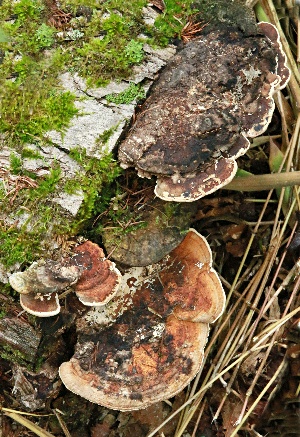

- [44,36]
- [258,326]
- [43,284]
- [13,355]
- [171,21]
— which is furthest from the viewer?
[258,326]

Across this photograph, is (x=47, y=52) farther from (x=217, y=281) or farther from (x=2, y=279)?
(x=217, y=281)

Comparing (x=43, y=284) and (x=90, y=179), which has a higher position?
(x=90, y=179)

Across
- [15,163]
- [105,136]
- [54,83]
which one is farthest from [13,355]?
[54,83]

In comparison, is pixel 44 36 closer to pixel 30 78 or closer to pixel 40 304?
pixel 30 78

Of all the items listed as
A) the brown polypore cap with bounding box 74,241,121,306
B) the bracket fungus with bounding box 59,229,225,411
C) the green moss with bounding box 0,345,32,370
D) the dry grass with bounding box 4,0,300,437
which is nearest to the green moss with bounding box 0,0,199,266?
the brown polypore cap with bounding box 74,241,121,306

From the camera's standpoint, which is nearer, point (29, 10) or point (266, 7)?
point (29, 10)

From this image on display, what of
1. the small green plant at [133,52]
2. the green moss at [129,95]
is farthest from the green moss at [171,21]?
the green moss at [129,95]

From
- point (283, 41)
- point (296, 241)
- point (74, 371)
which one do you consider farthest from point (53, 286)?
point (283, 41)
